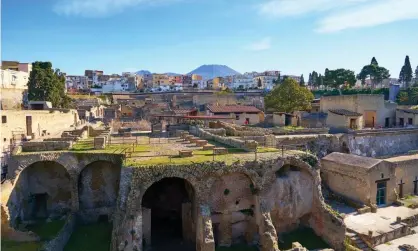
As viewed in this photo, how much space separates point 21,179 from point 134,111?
4382 centimetres

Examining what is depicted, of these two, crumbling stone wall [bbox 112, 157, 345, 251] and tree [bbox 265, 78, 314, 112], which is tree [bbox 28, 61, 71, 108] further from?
crumbling stone wall [bbox 112, 157, 345, 251]

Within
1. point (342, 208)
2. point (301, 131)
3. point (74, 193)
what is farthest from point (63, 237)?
point (301, 131)

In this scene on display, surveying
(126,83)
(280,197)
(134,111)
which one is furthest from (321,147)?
(126,83)

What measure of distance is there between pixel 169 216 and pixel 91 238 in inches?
229

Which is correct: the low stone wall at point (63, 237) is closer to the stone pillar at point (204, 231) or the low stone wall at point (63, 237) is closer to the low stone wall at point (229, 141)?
the stone pillar at point (204, 231)

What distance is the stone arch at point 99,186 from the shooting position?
2297 centimetres

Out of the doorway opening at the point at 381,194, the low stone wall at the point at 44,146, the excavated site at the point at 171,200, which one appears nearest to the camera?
the excavated site at the point at 171,200

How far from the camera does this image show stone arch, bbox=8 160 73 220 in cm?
2277

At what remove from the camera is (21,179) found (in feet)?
71.0

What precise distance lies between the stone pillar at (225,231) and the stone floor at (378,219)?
348 inches

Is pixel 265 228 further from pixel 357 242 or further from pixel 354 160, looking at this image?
pixel 354 160

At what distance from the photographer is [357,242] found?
70.0 feet

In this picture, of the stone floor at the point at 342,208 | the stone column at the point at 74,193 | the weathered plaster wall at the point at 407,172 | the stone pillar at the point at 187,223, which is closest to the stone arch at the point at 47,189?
the stone column at the point at 74,193

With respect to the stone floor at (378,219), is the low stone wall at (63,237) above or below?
above
